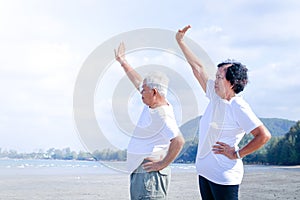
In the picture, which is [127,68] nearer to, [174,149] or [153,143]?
[153,143]

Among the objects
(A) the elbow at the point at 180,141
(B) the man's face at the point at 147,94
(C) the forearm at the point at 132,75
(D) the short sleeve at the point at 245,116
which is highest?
(C) the forearm at the point at 132,75

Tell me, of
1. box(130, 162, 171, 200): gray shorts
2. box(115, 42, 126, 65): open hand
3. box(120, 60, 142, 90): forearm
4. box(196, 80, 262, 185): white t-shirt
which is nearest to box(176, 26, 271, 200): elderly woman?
box(196, 80, 262, 185): white t-shirt

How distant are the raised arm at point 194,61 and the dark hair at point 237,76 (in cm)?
28

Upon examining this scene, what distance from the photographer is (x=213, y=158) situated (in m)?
3.38

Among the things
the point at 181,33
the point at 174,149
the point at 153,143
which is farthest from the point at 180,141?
the point at 181,33

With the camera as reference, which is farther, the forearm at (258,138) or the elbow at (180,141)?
the elbow at (180,141)

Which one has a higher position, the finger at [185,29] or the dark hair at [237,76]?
the finger at [185,29]

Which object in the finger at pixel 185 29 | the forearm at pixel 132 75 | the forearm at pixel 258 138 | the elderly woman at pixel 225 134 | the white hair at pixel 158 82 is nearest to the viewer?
the forearm at pixel 258 138

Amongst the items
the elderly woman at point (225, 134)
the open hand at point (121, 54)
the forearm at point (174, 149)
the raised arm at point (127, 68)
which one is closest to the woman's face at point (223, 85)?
the elderly woman at point (225, 134)

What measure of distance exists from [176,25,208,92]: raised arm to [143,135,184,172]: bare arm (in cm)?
A: 52

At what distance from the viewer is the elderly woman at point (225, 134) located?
3287 millimetres

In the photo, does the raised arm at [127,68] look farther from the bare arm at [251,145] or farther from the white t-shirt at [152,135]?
the bare arm at [251,145]

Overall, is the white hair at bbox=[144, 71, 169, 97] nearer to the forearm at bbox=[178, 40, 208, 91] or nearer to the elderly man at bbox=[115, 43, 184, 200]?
the elderly man at bbox=[115, 43, 184, 200]

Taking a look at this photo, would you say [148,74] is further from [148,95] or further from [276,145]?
[276,145]
